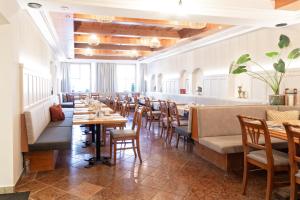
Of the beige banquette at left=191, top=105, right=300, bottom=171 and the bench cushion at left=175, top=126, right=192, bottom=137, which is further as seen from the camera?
the bench cushion at left=175, top=126, right=192, bottom=137

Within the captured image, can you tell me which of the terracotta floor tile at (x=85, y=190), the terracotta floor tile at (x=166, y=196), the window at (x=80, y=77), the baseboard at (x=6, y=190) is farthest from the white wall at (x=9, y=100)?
the window at (x=80, y=77)

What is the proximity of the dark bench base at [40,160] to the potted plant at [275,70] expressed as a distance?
3.79m

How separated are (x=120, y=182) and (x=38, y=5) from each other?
269cm

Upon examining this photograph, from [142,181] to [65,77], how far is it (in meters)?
10.7

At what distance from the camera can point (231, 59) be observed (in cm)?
651

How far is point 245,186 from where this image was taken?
2.99m

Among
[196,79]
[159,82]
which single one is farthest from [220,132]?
[159,82]

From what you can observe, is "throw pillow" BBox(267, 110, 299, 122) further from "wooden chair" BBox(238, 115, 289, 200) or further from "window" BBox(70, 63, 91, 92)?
"window" BBox(70, 63, 91, 92)

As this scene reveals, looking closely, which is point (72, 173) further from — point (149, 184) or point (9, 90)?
point (9, 90)

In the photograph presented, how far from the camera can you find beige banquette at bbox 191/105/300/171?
3.73 metres

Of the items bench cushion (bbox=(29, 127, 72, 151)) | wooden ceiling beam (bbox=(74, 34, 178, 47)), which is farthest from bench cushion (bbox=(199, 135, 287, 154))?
wooden ceiling beam (bbox=(74, 34, 178, 47))

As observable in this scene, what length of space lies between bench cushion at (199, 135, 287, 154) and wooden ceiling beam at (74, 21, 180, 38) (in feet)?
12.3

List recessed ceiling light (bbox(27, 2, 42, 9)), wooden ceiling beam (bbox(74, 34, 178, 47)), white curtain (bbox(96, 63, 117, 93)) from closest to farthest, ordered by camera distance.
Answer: recessed ceiling light (bbox(27, 2, 42, 9)) → wooden ceiling beam (bbox(74, 34, 178, 47)) → white curtain (bbox(96, 63, 117, 93))

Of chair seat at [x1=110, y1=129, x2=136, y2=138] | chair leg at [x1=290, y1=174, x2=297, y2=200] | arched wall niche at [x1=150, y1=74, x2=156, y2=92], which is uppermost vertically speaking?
arched wall niche at [x1=150, y1=74, x2=156, y2=92]
